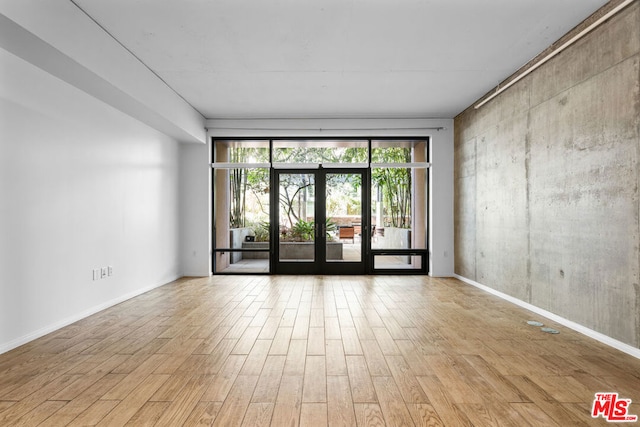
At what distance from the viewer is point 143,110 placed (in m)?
4.86

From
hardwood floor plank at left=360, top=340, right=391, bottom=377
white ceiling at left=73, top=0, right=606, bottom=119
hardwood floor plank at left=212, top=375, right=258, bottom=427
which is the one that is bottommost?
hardwood floor plank at left=360, top=340, right=391, bottom=377

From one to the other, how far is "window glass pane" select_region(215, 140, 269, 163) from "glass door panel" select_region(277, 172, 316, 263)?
0.54 meters

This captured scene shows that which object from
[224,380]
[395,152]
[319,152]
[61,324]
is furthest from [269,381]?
[395,152]

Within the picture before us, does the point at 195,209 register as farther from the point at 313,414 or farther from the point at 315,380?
the point at 313,414

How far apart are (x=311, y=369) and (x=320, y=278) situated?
13.1ft

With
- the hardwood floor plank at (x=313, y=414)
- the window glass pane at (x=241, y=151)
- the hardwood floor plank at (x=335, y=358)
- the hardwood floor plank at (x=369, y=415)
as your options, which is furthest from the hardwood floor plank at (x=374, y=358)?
Answer: the window glass pane at (x=241, y=151)

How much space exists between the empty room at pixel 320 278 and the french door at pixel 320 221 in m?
0.59

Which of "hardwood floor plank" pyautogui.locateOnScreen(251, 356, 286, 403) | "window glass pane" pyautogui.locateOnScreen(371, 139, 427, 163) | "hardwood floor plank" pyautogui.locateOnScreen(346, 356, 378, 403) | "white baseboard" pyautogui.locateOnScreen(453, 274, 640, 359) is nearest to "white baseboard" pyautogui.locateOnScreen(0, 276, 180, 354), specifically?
"hardwood floor plank" pyautogui.locateOnScreen(251, 356, 286, 403)

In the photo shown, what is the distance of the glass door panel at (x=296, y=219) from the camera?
285 inches

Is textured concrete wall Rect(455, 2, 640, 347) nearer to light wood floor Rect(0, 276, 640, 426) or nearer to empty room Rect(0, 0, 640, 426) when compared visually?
empty room Rect(0, 0, 640, 426)

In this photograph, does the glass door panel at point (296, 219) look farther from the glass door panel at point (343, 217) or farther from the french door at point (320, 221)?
the glass door panel at point (343, 217)

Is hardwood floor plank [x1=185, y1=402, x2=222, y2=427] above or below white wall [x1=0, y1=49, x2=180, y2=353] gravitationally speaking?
below

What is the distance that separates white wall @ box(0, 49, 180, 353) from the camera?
323 centimetres

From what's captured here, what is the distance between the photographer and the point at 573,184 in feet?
12.3
